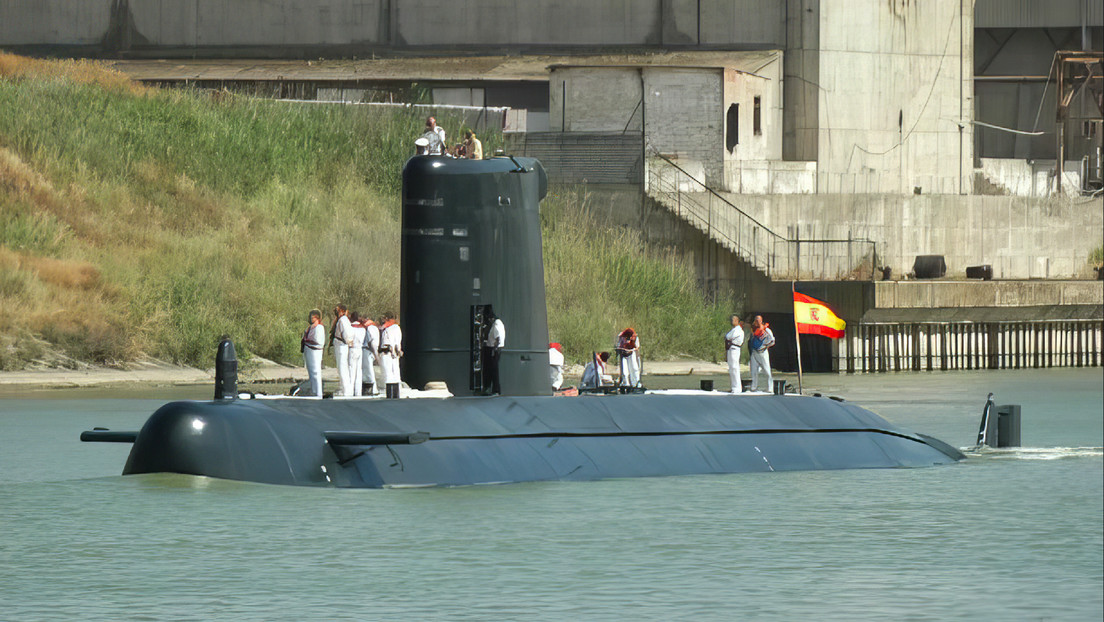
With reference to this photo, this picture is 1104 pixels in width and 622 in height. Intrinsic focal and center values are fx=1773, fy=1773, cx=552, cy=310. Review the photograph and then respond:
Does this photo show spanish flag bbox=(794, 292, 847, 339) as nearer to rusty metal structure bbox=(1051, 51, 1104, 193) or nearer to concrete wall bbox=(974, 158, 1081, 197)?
concrete wall bbox=(974, 158, 1081, 197)

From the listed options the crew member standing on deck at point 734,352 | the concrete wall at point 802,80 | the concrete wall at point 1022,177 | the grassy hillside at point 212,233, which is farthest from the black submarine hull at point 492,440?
the concrete wall at point 1022,177

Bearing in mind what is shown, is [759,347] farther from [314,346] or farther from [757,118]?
[757,118]

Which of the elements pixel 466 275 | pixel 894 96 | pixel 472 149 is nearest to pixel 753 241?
pixel 894 96

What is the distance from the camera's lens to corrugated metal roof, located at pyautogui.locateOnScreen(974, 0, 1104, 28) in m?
67.9

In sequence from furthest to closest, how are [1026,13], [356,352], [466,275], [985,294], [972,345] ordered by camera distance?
[1026,13] < [972,345] < [985,294] < [356,352] < [466,275]

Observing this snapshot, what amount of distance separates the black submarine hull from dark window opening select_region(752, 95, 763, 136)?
34057 millimetres

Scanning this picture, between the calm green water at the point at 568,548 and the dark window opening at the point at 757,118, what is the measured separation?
105 feet

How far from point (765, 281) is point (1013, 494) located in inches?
1098

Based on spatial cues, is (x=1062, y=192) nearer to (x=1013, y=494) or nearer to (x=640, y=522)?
(x=1013, y=494)

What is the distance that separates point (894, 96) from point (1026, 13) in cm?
1375

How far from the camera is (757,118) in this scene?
54562mm

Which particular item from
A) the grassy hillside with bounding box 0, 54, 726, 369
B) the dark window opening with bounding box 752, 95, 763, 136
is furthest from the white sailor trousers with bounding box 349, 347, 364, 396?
the dark window opening with bounding box 752, 95, 763, 136

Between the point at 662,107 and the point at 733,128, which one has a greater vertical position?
the point at 662,107

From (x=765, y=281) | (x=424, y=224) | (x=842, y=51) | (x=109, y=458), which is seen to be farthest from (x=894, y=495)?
(x=842, y=51)
